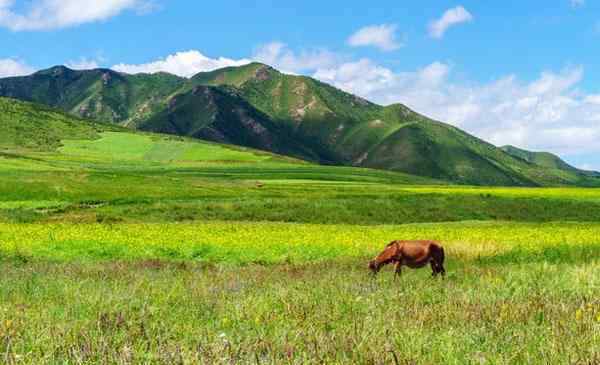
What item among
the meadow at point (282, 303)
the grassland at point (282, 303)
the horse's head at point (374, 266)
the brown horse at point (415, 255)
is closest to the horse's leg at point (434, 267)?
the brown horse at point (415, 255)

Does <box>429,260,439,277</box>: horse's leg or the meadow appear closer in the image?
the meadow

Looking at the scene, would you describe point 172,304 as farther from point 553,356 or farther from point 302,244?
point 302,244

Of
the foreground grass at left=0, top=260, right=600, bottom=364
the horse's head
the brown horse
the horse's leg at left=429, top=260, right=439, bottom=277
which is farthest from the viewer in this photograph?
the horse's head

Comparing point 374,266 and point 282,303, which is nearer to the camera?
point 282,303

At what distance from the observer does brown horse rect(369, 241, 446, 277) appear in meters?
21.6

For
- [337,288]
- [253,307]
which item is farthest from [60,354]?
[337,288]

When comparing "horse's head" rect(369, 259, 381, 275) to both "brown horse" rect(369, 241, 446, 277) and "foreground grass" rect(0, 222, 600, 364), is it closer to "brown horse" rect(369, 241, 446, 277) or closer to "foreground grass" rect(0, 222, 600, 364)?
"brown horse" rect(369, 241, 446, 277)

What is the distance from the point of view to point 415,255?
21844 millimetres

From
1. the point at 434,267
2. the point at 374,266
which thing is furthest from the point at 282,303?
the point at 434,267

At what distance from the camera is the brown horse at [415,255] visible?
21609mm

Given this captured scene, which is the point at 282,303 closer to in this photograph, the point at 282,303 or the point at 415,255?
the point at 282,303

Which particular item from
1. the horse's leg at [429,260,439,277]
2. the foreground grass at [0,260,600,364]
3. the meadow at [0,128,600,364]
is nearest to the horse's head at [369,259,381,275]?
the meadow at [0,128,600,364]

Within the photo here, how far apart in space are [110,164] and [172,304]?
148 m

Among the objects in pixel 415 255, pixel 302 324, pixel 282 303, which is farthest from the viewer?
pixel 415 255
